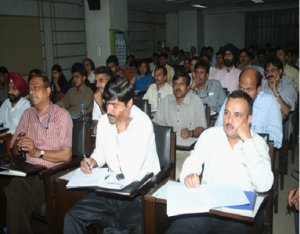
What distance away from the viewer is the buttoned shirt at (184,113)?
3531 mm

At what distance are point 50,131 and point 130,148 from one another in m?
0.87

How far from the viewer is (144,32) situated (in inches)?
532

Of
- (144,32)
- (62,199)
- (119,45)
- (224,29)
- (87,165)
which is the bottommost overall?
(62,199)

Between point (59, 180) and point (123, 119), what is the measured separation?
1.99 feet

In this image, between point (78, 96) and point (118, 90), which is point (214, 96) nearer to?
point (78, 96)

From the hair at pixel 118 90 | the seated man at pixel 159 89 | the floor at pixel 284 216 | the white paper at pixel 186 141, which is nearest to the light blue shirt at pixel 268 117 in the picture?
the white paper at pixel 186 141

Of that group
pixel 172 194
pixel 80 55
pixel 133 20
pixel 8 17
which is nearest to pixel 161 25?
pixel 133 20

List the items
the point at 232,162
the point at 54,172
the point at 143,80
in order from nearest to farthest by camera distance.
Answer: the point at 232,162 < the point at 54,172 < the point at 143,80

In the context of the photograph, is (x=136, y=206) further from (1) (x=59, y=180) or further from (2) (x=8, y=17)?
(2) (x=8, y=17)

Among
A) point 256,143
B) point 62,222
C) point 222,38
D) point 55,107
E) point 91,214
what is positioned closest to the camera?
point 256,143

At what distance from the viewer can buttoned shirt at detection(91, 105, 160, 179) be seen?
2178 mm

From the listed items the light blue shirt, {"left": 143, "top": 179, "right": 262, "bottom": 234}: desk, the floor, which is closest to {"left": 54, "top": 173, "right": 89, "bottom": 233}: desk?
{"left": 143, "top": 179, "right": 262, "bottom": 234}: desk

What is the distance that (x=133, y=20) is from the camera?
12570 millimetres

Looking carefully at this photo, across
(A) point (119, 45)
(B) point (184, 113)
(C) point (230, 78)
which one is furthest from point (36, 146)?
(A) point (119, 45)
